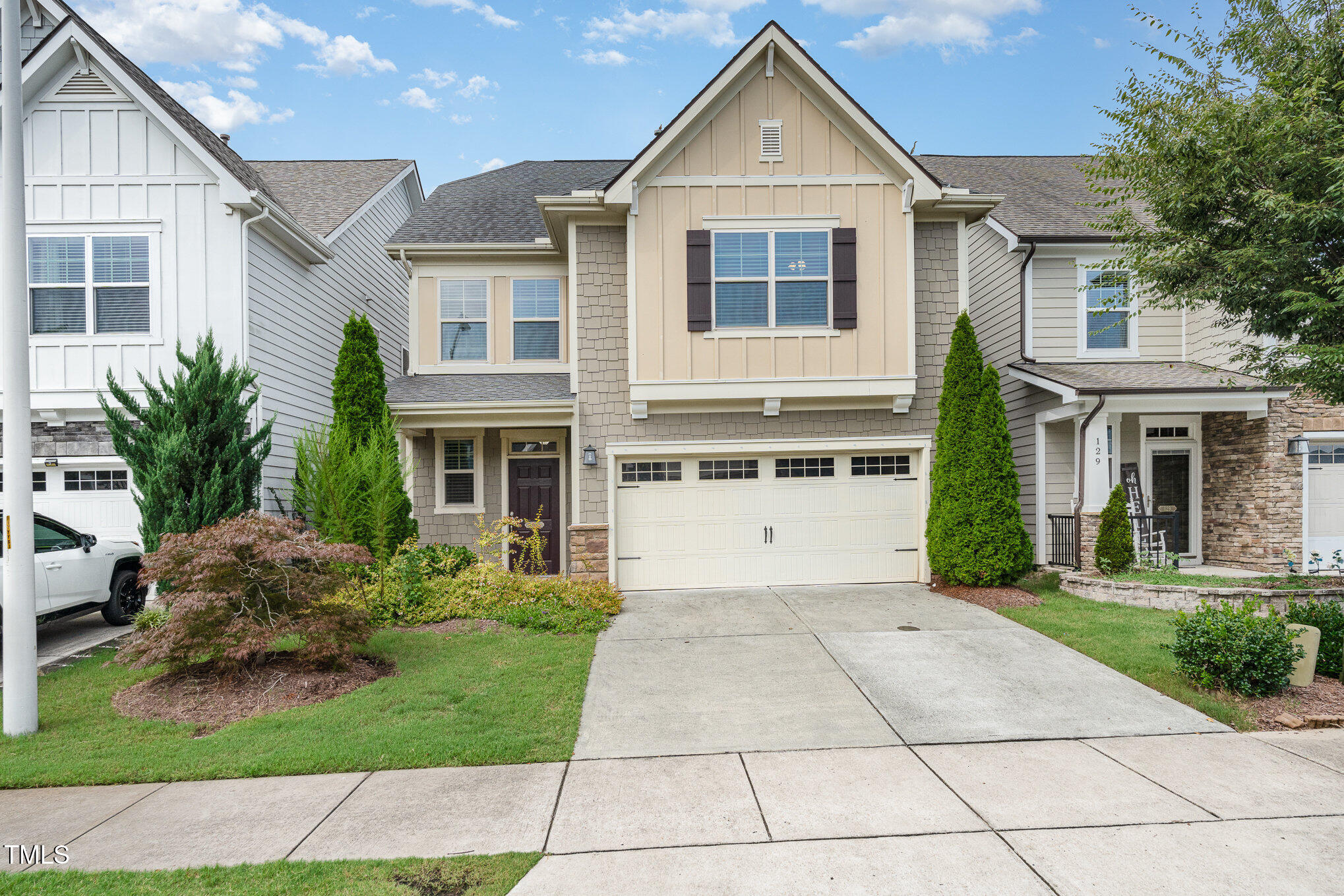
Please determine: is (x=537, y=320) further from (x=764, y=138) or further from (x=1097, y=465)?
(x=1097, y=465)

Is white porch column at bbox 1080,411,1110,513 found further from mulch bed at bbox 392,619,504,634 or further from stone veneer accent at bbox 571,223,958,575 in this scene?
mulch bed at bbox 392,619,504,634

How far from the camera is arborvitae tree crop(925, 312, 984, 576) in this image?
10.1 metres

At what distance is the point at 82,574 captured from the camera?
28.0 feet

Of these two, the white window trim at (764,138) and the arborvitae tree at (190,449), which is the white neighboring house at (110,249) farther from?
the white window trim at (764,138)

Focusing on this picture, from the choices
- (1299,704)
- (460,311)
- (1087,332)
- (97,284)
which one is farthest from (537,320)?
(1299,704)

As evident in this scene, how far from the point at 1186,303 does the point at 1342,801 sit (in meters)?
5.26

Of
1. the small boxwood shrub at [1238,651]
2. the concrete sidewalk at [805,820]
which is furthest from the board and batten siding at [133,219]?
the small boxwood shrub at [1238,651]

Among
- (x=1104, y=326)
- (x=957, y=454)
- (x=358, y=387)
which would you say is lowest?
(x=957, y=454)

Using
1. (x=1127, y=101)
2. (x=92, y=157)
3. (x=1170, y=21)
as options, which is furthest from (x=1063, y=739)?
A: (x=92, y=157)

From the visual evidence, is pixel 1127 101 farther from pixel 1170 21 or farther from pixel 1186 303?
pixel 1186 303

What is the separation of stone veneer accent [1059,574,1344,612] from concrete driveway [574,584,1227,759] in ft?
6.77

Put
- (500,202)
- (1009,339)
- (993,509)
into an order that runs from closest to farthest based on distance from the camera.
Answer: (993,509) → (1009,339) → (500,202)

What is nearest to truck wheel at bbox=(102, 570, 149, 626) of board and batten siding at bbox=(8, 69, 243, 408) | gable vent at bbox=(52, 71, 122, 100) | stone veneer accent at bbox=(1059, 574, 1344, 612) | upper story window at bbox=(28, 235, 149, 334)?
board and batten siding at bbox=(8, 69, 243, 408)

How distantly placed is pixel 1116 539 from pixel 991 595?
221cm
